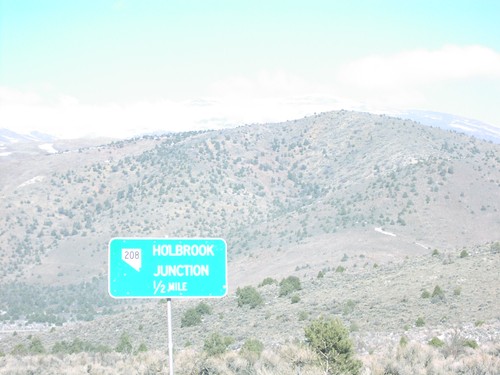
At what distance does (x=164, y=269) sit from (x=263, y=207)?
104 meters

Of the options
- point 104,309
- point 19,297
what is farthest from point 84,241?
point 104,309

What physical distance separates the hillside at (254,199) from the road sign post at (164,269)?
209 ft

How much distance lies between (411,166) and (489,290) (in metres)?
64.6

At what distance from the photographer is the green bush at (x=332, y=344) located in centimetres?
2050

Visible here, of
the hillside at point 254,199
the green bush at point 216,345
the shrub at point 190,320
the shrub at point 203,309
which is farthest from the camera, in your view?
the hillside at point 254,199

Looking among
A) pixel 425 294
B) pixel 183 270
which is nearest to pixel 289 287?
pixel 425 294

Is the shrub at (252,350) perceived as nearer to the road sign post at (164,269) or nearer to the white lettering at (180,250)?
the road sign post at (164,269)

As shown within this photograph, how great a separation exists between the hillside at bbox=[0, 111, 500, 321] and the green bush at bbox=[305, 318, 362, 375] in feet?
178

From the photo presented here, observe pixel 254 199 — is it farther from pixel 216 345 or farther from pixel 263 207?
pixel 216 345

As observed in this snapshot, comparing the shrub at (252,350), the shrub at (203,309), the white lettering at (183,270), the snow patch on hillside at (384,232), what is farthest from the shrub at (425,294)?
the snow patch on hillside at (384,232)

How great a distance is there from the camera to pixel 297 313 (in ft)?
144

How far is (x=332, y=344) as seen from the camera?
21.8 metres

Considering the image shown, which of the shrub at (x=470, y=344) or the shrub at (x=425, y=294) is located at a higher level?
the shrub at (x=470, y=344)

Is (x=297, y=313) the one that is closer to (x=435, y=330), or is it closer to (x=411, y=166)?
(x=435, y=330)
